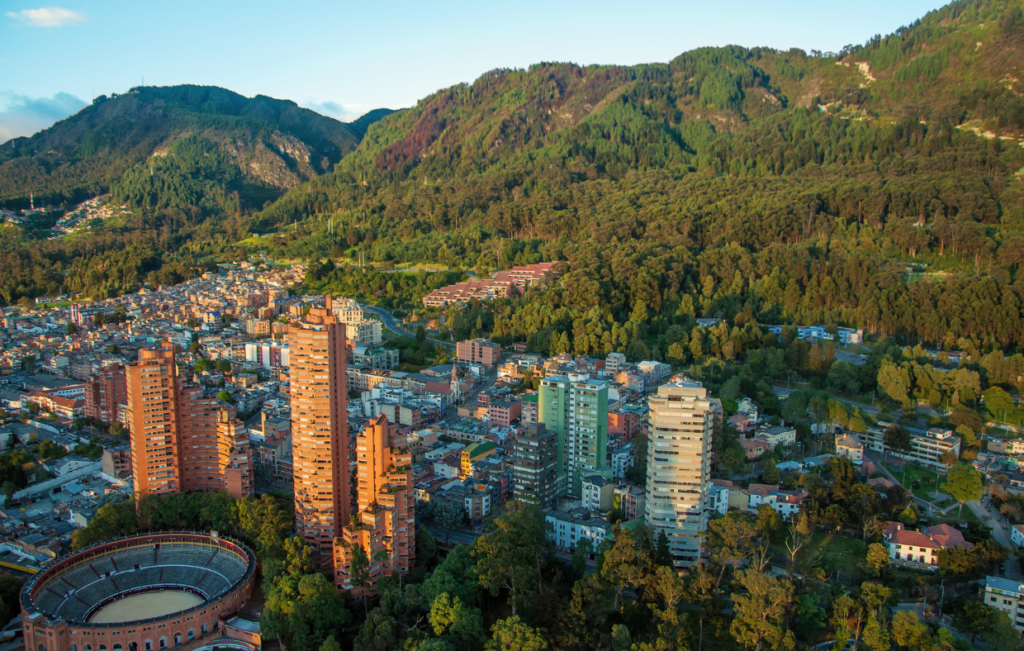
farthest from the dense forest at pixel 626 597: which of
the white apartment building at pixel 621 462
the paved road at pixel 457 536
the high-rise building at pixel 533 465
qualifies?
the white apartment building at pixel 621 462

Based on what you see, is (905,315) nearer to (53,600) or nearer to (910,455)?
(910,455)

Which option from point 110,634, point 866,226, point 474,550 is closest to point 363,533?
point 474,550

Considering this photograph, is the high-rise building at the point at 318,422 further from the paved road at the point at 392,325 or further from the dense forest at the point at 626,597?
the paved road at the point at 392,325

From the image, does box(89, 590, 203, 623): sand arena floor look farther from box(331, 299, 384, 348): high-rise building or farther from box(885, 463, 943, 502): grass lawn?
box(331, 299, 384, 348): high-rise building

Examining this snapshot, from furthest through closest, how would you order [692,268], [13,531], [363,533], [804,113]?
[804,113] → [692,268] → [13,531] → [363,533]

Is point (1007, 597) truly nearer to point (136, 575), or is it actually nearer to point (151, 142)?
point (136, 575)

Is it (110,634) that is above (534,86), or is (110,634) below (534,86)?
below

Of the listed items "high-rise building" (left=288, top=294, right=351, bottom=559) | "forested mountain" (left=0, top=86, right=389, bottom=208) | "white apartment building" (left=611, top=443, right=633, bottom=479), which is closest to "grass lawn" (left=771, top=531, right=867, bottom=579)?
"white apartment building" (left=611, top=443, right=633, bottom=479)
